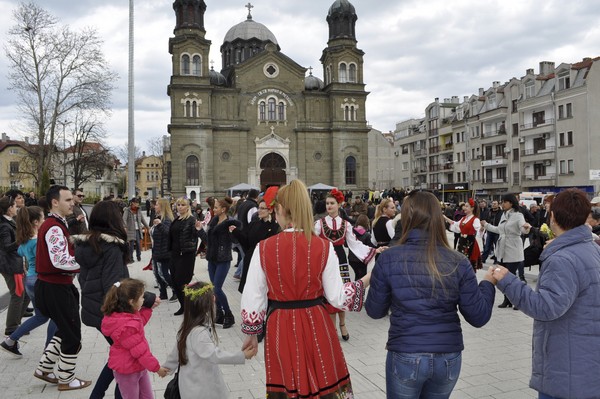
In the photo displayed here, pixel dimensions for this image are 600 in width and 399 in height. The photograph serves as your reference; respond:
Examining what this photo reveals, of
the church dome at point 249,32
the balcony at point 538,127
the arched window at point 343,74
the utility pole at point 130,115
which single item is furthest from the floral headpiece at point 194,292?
the church dome at point 249,32

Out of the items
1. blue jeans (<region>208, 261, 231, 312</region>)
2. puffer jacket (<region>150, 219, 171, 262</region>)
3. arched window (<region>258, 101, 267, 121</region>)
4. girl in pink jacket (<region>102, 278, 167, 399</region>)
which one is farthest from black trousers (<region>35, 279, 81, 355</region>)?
arched window (<region>258, 101, 267, 121</region>)

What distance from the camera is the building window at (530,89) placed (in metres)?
52.4

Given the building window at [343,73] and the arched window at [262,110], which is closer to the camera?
the arched window at [262,110]

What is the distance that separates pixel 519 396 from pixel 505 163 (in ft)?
181

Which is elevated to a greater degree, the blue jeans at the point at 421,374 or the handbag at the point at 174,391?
the blue jeans at the point at 421,374

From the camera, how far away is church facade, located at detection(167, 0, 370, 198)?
47.5 metres

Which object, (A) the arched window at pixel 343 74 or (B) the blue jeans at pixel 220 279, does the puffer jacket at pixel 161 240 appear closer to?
(B) the blue jeans at pixel 220 279

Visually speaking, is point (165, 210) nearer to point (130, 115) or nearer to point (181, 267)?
point (181, 267)

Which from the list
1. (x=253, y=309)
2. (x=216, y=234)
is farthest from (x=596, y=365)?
(x=216, y=234)

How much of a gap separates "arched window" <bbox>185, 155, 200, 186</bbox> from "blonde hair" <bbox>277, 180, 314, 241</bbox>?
44988 mm

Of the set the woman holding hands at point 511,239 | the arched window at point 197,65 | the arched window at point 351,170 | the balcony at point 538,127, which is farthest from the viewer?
the arched window at point 351,170

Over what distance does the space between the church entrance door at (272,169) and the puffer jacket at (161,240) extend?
40059mm

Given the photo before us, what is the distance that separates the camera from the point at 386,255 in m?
3.24

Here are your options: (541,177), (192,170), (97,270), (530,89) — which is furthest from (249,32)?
(97,270)
